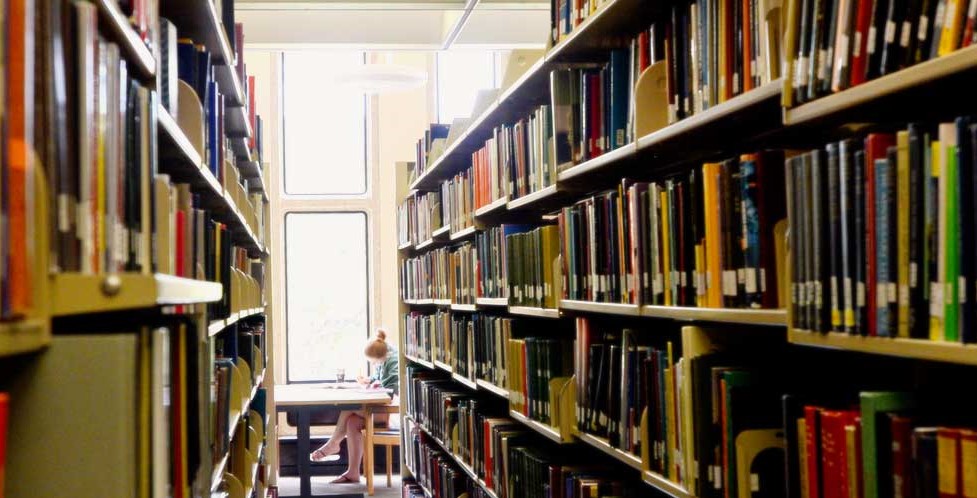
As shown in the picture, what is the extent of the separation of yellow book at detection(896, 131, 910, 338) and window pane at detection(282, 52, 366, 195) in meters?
7.96

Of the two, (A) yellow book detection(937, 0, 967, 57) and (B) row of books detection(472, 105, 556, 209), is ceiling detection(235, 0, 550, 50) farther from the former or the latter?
(A) yellow book detection(937, 0, 967, 57)

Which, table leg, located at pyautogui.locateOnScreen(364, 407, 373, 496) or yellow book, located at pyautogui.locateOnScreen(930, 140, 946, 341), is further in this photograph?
table leg, located at pyautogui.locateOnScreen(364, 407, 373, 496)

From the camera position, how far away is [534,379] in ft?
10.2

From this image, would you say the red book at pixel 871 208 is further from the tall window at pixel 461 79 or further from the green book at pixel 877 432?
the tall window at pixel 461 79

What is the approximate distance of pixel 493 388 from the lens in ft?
12.4

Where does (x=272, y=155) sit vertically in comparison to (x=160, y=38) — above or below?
above

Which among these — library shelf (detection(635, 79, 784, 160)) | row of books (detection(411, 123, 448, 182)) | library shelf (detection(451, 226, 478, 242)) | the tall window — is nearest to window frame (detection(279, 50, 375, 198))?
the tall window

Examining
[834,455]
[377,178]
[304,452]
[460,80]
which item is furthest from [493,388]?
[460,80]

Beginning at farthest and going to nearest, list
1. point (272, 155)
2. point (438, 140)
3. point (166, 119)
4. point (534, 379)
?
point (272, 155), point (438, 140), point (534, 379), point (166, 119)

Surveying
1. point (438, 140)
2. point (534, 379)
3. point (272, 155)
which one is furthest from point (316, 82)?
point (534, 379)

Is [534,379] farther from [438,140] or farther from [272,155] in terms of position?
[272,155]

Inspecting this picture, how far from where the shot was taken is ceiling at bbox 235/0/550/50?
4.71 m

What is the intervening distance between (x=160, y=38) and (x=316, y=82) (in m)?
7.37

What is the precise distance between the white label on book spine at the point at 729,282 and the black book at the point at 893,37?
542 millimetres
